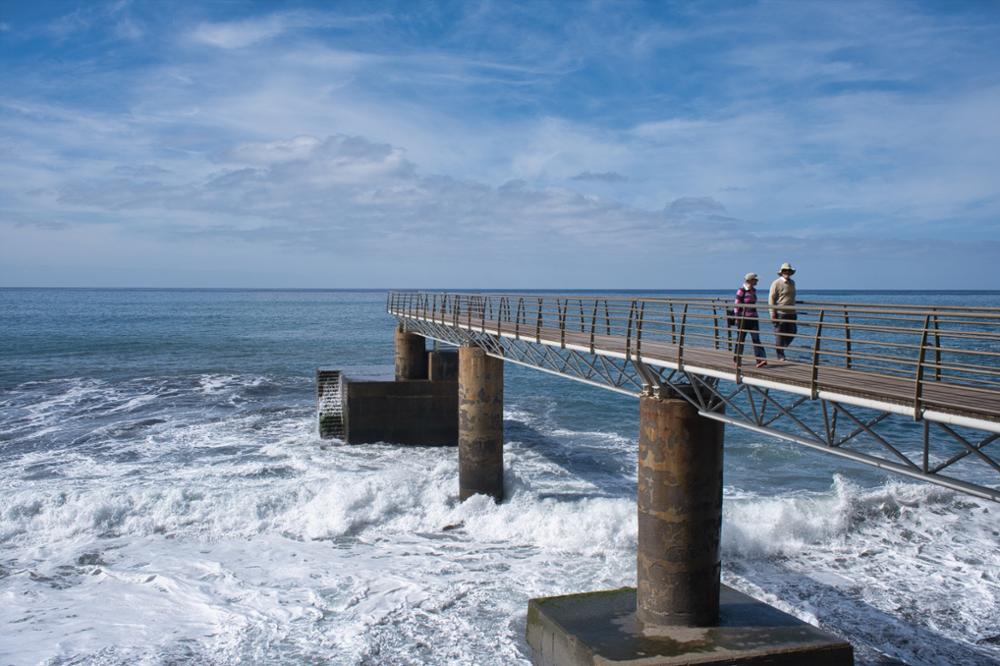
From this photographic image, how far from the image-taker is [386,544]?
653 inches

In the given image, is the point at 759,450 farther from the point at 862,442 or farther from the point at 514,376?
the point at 514,376

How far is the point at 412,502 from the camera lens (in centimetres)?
1895

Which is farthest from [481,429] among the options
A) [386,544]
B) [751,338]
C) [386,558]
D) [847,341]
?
[847,341]

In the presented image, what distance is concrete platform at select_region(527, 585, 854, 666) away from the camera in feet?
31.3

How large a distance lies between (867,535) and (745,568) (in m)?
3.88

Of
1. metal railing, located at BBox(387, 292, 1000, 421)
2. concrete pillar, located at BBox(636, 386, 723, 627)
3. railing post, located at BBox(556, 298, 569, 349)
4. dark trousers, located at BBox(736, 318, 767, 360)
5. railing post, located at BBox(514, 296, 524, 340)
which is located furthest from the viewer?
railing post, located at BBox(514, 296, 524, 340)

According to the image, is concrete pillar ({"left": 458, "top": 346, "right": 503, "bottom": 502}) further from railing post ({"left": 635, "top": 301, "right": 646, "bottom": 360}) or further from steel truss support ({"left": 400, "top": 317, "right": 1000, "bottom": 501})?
railing post ({"left": 635, "top": 301, "right": 646, "bottom": 360})

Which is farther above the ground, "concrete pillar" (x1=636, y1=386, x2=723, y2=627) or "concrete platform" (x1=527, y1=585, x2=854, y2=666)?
"concrete pillar" (x1=636, y1=386, x2=723, y2=627)

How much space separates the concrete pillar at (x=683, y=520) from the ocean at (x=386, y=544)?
259 cm

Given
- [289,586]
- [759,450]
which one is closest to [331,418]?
[289,586]

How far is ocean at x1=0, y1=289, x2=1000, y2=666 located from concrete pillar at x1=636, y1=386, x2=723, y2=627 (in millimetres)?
2592

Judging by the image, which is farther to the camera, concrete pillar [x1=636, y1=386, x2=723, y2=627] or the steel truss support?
concrete pillar [x1=636, y1=386, x2=723, y2=627]

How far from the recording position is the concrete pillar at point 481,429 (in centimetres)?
1961

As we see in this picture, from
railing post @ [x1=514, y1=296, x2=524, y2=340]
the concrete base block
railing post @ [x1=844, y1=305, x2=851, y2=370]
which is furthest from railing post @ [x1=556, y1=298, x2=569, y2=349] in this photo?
the concrete base block
